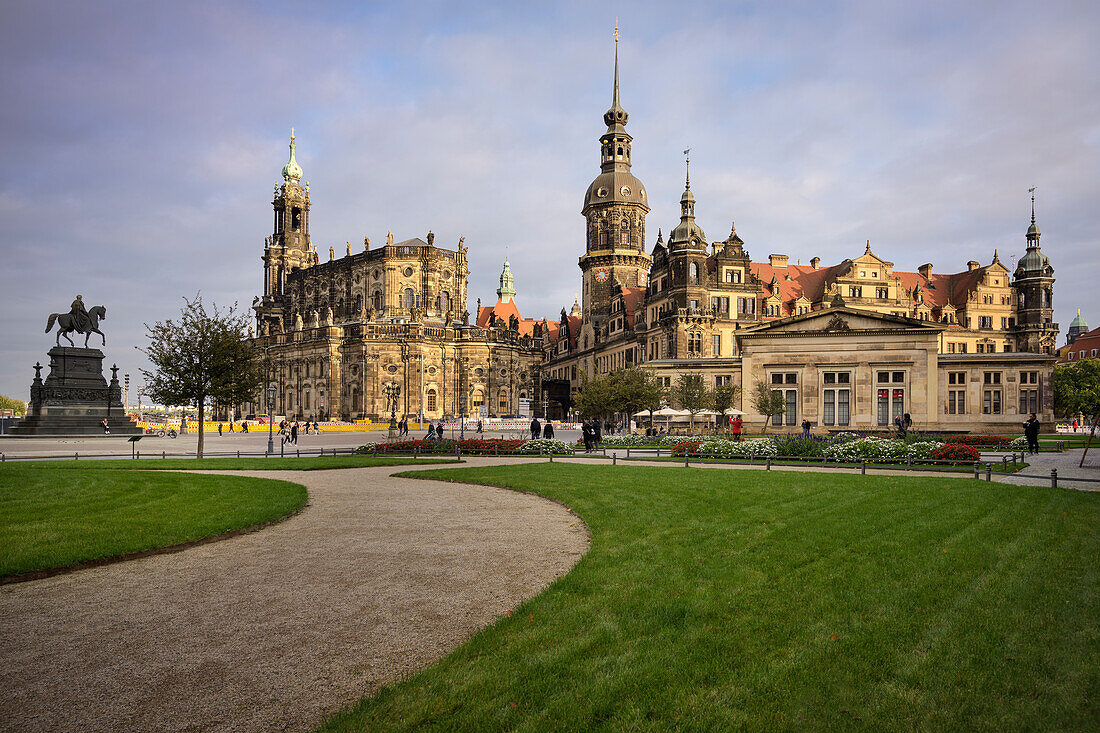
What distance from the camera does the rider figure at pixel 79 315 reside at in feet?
178

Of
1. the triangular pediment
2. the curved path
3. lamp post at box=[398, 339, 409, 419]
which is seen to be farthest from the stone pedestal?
the triangular pediment

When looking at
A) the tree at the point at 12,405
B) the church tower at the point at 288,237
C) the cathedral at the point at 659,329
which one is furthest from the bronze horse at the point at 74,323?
the tree at the point at 12,405

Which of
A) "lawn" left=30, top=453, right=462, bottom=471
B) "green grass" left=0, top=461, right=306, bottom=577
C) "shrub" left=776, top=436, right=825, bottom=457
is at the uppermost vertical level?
"shrub" left=776, top=436, right=825, bottom=457

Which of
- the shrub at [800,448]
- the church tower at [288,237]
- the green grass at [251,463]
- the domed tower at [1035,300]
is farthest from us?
the church tower at [288,237]

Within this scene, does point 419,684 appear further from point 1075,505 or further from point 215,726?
point 1075,505

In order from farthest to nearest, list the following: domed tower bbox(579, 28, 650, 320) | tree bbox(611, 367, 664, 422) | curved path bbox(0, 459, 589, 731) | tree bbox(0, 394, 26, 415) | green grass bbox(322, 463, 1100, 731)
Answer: tree bbox(0, 394, 26, 415) → domed tower bbox(579, 28, 650, 320) → tree bbox(611, 367, 664, 422) → curved path bbox(0, 459, 589, 731) → green grass bbox(322, 463, 1100, 731)

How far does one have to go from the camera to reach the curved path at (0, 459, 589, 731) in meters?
5.50

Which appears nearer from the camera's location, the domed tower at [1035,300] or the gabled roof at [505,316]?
the domed tower at [1035,300]

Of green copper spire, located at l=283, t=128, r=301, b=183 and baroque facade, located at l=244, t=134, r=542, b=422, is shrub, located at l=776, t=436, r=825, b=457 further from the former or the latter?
green copper spire, located at l=283, t=128, r=301, b=183

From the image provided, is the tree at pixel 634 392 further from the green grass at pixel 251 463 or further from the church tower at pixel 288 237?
the church tower at pixel 288 237

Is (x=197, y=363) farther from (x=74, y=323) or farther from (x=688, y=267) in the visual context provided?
(x=688, y=267)

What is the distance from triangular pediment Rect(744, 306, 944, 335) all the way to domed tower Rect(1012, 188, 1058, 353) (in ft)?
131

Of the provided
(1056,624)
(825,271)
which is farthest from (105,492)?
(825,271)

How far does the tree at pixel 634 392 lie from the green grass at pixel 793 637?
3394cm
